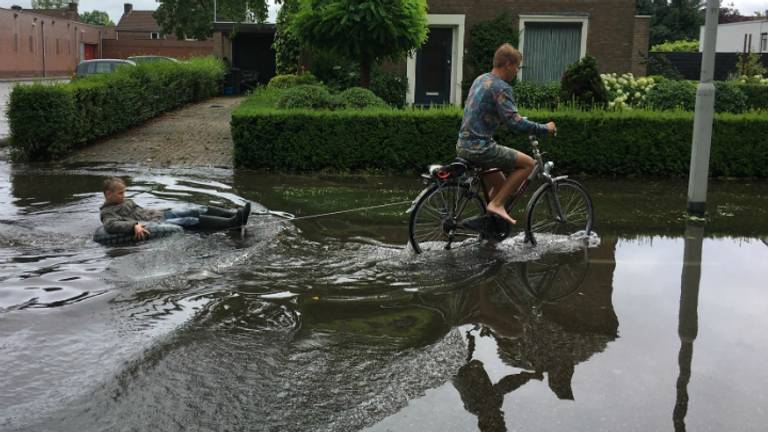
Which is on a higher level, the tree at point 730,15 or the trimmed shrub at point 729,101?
the tree at point 730,15

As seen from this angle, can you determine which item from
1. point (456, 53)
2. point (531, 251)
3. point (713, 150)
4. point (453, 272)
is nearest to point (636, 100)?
point (713, 150)

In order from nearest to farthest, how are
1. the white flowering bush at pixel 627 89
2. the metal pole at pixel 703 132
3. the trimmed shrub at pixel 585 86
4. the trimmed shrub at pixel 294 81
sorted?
the metal pole at pixel 703 132 → the trimmed shrub at pixel 585 86 → the white flowering bush at pixel 627 89 → the trimmed shrub at pixel 294 81

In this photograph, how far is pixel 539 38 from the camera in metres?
22.6

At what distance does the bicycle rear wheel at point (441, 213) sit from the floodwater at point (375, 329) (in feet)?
0.82

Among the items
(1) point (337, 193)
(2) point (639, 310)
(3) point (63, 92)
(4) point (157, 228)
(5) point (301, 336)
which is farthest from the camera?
(3) point (63, 92)

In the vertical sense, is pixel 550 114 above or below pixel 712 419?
above

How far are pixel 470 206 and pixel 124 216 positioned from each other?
11.5 ft

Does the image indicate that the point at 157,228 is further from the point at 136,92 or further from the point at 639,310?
the point at 136,92

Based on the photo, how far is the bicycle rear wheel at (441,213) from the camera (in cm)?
775

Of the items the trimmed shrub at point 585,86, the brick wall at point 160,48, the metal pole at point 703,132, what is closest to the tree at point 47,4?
the brick wall at point 160,48

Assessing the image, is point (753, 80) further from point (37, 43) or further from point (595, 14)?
point (37, 43)

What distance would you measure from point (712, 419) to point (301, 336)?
261cm

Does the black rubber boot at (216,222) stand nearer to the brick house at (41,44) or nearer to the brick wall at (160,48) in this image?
the brick house at (41,44)

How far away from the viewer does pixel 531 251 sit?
8023 millimetres
